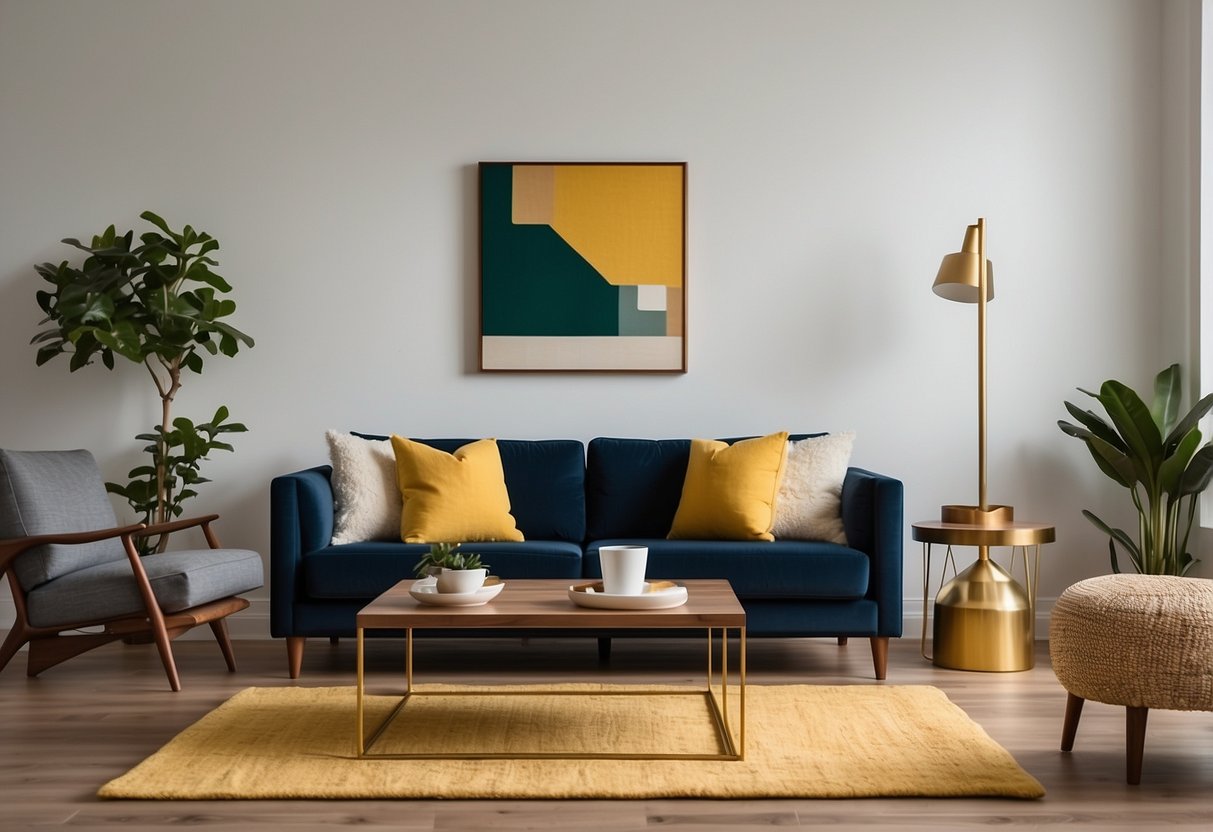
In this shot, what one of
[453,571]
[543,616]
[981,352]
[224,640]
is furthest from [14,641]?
[981,352]

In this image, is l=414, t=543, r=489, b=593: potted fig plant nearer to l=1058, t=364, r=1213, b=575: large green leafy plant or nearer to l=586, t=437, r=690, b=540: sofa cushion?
l=586, t=437, r=690, b=540: sofa cushion

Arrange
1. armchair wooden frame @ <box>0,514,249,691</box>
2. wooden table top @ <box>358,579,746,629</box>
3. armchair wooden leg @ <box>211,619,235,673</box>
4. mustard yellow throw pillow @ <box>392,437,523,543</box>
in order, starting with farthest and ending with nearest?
mustard yellow throw pillow @ <box>392,437,523,543</box> < armchair wooden leg @ <box>211,619,235,673</box> < armchair wooden frame @ <box>0,514,249,691</box> < wooden table top @ <box>358,579,746,629</box>

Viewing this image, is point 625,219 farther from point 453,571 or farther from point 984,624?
point 453,571

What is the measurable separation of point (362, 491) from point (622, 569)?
66.9 inches

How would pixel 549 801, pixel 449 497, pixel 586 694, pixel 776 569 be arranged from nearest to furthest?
1. pixel 549 801
2. pixel 586 694
3. pixel 776 569
4. pixel 449 497

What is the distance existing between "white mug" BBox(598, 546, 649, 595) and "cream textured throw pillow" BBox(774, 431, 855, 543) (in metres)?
1.50

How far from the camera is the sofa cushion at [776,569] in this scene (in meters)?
3.97

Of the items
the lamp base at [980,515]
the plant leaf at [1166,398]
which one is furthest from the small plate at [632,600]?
the plant leaf at [1166,398]

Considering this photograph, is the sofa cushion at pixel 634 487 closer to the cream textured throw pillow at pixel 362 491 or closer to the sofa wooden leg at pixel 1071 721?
the cream textured throw pillow at pixel 362 491

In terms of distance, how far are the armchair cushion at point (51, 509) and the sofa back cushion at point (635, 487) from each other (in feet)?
5.91

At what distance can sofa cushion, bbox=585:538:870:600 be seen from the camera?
13.0ft

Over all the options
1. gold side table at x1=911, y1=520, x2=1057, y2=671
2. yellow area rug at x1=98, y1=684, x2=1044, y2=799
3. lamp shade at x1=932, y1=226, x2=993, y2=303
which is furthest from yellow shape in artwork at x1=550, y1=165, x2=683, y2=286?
yellow area rug at x1=98, y1=684, x2=1044, y2=799

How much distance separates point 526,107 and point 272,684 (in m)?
2.66

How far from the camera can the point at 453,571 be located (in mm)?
2963
